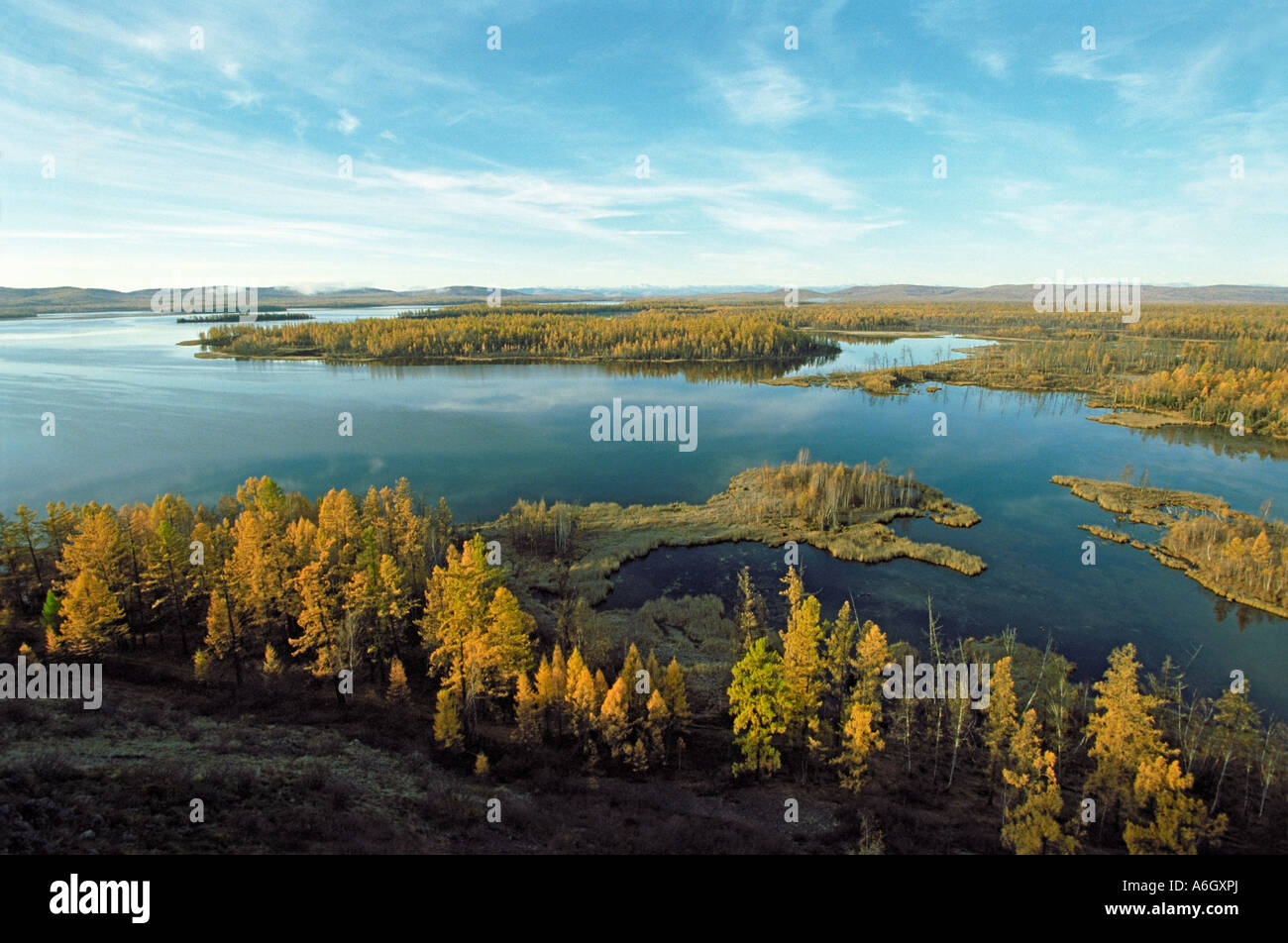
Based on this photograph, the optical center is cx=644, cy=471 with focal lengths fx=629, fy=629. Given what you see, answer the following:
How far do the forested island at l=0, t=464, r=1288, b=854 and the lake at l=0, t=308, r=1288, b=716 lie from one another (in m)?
4.87

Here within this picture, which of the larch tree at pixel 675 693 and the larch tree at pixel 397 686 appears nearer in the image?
the larch tree at pixel 675 693

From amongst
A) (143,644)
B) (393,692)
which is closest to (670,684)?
(393,692)

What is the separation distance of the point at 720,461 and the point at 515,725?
160ft

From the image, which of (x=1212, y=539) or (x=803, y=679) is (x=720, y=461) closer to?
(x=1212, y=539)

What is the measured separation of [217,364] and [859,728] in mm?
166045

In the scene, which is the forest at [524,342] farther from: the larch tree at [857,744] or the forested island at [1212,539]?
the larch tree at [857,744]

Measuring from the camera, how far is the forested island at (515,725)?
19.6 metres

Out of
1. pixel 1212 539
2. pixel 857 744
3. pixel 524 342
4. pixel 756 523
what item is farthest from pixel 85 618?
pixel 524 342

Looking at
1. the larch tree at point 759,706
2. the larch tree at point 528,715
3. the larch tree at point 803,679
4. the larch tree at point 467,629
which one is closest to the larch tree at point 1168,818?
the larch tree at point 803,679

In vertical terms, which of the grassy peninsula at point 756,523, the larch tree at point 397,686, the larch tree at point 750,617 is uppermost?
the grassy peninsula at point 756,523

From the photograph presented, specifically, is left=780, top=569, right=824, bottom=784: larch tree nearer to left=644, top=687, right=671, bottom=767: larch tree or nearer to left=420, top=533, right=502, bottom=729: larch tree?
left=644, top=687, right=671, bottom=767: larch tree

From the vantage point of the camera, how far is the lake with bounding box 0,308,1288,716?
3941cm

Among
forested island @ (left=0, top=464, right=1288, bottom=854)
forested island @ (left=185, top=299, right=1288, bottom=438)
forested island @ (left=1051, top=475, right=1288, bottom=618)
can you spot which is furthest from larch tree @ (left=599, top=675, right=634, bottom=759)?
forested island @ (left=185, top=299, right=1288, bottom=438)

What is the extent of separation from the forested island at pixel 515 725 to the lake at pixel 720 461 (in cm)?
487
